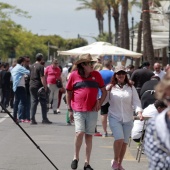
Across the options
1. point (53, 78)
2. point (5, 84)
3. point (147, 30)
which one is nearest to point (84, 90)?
point (53, 78)

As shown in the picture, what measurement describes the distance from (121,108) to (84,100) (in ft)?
1.94

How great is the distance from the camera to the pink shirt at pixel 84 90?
433 inches

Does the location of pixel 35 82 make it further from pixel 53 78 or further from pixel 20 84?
pixel 53 78

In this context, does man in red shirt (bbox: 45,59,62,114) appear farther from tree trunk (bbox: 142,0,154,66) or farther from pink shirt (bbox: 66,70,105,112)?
pink shirt (bbox: 66,70,105,112)

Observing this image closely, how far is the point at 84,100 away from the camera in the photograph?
36.1ft

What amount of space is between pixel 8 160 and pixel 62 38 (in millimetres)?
157681

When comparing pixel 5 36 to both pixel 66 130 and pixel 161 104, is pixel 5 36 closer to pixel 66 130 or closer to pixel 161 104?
pixel 66 130

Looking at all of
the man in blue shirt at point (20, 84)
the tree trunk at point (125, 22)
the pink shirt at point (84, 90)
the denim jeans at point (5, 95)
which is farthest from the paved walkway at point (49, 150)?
the tree trunk at point (125, 22)

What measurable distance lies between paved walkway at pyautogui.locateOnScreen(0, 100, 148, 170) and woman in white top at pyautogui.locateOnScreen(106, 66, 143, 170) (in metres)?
0.68

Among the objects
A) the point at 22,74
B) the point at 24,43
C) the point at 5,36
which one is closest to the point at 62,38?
the point at 24,43

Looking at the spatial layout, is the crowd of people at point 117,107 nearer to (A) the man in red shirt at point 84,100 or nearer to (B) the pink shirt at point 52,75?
(A) the man in red shirt at point 84,100

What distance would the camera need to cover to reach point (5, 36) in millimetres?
72250

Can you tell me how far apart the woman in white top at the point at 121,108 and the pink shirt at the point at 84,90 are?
243 millimetres

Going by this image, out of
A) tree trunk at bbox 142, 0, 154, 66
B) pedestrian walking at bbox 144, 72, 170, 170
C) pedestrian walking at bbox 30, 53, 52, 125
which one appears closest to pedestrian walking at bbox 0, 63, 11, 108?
pedestrian walking at bbox 30, 53, 52, 125
